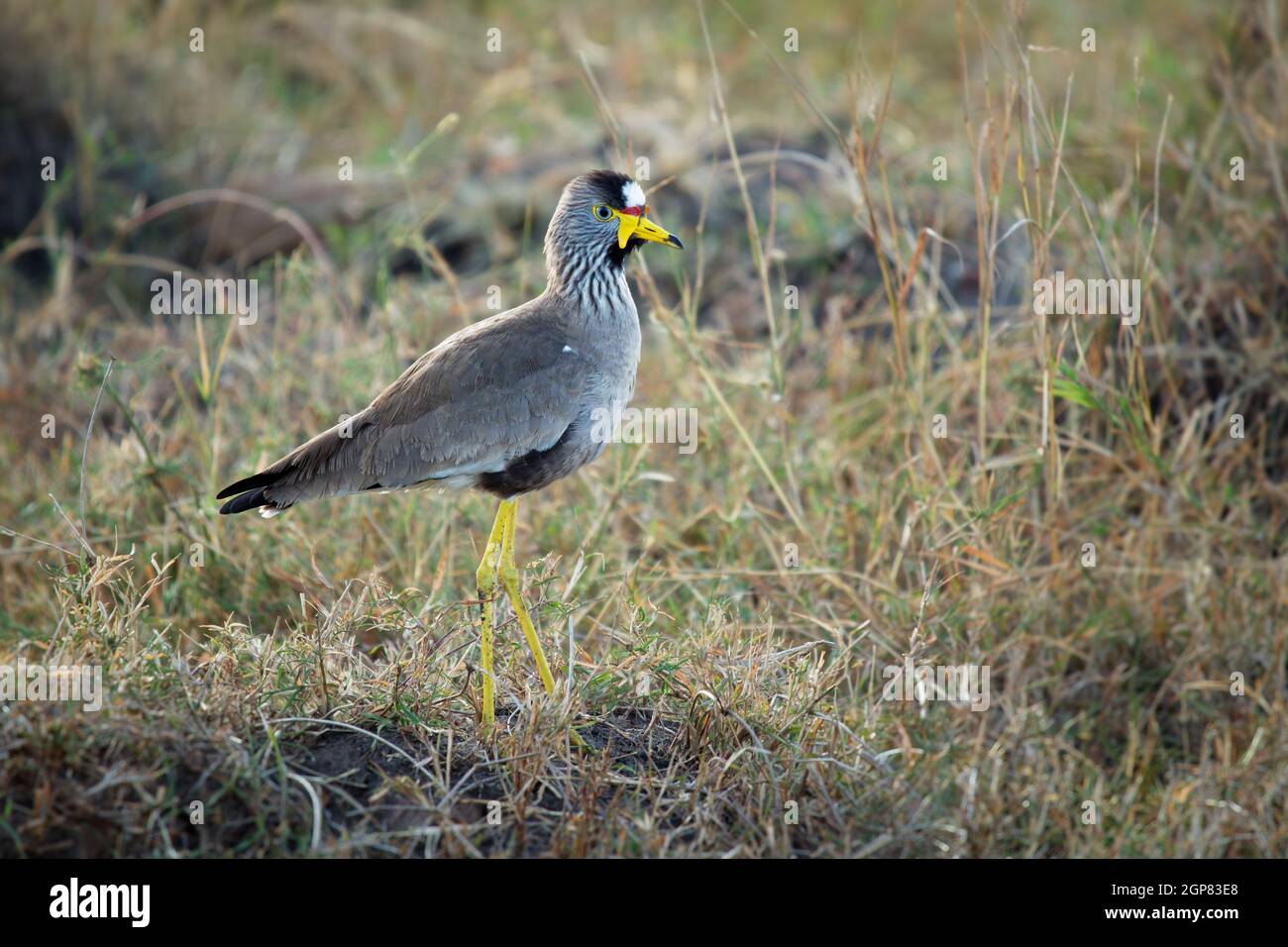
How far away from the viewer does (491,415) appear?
12.8 feet

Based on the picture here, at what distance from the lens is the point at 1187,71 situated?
26.5 feet

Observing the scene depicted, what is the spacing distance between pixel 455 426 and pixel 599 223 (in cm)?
79

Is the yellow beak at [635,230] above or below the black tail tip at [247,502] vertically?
above

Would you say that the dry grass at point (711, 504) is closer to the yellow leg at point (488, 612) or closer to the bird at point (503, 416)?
the yellow leg at point (488, 612)

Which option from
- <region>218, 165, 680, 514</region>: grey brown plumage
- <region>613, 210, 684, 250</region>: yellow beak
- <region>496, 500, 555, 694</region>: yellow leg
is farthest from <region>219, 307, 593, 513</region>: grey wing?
<region>613, 210, 684, 250</region>: yellow beak

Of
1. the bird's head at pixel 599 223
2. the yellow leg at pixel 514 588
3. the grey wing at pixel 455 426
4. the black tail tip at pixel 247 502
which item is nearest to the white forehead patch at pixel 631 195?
the bird's head at pixel 599 223

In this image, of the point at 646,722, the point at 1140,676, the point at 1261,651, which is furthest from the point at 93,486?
the point at 1261,651

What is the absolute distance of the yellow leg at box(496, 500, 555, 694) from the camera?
380 cm

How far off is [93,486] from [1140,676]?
3968mm

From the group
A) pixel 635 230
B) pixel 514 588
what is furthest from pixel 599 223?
pixel 514 588

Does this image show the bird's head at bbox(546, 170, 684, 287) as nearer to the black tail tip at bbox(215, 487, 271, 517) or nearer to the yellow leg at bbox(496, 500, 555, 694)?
the yellow leg at bbox(496, 500, 555, 694)

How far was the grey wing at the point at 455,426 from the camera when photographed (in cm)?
390

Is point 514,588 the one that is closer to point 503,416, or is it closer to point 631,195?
point 503,416

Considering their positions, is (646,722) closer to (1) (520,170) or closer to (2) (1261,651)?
(2) (1261,651)
